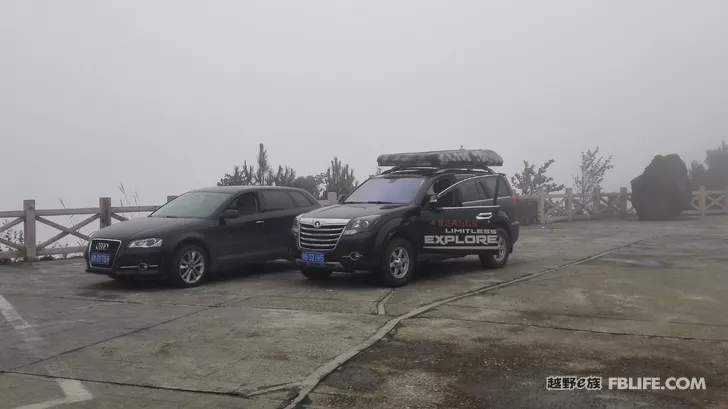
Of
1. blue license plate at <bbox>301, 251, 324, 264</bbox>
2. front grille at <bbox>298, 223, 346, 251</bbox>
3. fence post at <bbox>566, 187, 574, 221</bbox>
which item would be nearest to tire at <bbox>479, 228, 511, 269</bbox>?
front grille at <bbox>298, 223, 346, 251</bbox>

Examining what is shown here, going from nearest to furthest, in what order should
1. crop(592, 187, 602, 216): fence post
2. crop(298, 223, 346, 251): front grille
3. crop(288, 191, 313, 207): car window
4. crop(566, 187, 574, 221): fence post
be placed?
crop(298, 223, 346, 251): front grille → crop(288, 191, 313, 207): car window → crop(566, 187, 574, 221): fence post → crop(592, 187, 602, 216): fence post

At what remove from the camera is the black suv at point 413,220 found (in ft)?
30.7

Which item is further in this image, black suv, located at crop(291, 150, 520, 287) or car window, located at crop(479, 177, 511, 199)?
car window, located at crop(479, 177, 511, 199)

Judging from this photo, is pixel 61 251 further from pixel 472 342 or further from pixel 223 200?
pixel 472 342

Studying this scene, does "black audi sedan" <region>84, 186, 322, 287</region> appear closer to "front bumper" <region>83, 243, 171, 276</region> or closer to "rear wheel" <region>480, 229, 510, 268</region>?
"front bumper" <region>83, 243, 171, 276</region>

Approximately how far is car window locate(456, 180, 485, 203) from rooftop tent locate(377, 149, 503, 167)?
0.44 metres

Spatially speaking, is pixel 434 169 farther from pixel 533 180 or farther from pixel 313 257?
pixel 533 180

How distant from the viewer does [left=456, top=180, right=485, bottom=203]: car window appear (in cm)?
1073

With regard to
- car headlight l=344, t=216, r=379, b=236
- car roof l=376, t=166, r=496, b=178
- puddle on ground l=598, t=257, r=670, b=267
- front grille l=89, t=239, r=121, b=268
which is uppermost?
car roof l=376, t=166, r=496, b=178

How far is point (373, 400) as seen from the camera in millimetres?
4613

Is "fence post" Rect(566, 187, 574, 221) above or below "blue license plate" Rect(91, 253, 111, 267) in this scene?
above

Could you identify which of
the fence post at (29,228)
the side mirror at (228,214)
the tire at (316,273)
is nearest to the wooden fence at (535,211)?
the fence post at (29,228)

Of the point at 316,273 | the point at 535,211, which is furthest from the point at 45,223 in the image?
the point at 535,211

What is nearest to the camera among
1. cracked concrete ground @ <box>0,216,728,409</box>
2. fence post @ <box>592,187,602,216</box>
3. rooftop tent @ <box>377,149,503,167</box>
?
cracked concrete ground @ <box>0,216,728,409</box>
